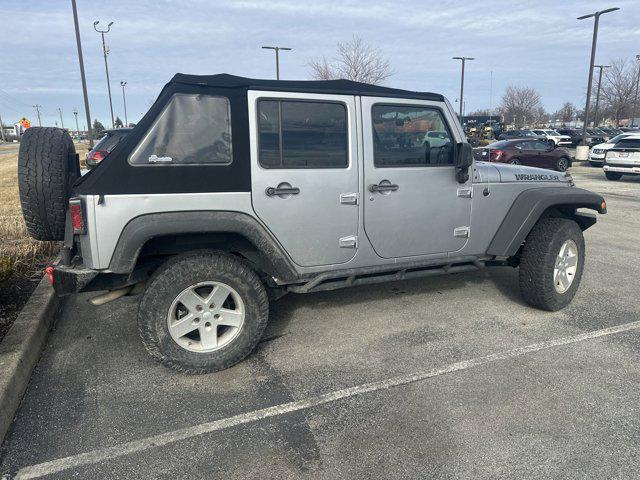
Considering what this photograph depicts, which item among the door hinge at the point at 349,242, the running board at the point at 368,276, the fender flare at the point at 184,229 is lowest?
the running board at the point at 368,276

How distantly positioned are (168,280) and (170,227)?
1.18 feet

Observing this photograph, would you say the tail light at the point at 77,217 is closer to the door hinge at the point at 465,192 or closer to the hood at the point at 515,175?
the door hinge at the point at 465,192

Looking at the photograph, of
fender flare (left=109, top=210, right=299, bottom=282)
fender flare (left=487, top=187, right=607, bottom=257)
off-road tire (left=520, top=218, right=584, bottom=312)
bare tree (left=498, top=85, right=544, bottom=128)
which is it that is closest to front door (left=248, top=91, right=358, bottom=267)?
fender flare (left=109, top=210, right=299, bottom=282)

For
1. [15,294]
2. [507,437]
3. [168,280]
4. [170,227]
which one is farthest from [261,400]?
[15,294]

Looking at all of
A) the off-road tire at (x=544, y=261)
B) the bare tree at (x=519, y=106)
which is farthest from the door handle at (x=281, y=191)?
the bare tree at (x=519, y=106)

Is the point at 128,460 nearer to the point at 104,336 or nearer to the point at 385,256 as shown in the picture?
the point at 104,336

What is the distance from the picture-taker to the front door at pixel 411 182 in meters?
3.63

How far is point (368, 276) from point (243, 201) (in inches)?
48.2

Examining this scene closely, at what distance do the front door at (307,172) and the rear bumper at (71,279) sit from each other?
115 cm

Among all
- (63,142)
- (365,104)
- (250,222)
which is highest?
(365,104)

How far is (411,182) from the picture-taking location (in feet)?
12.4

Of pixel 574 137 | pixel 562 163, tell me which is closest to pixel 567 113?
pixel 574 137

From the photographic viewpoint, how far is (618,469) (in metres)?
2.37

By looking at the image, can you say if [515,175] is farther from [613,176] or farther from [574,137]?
[574,137]
